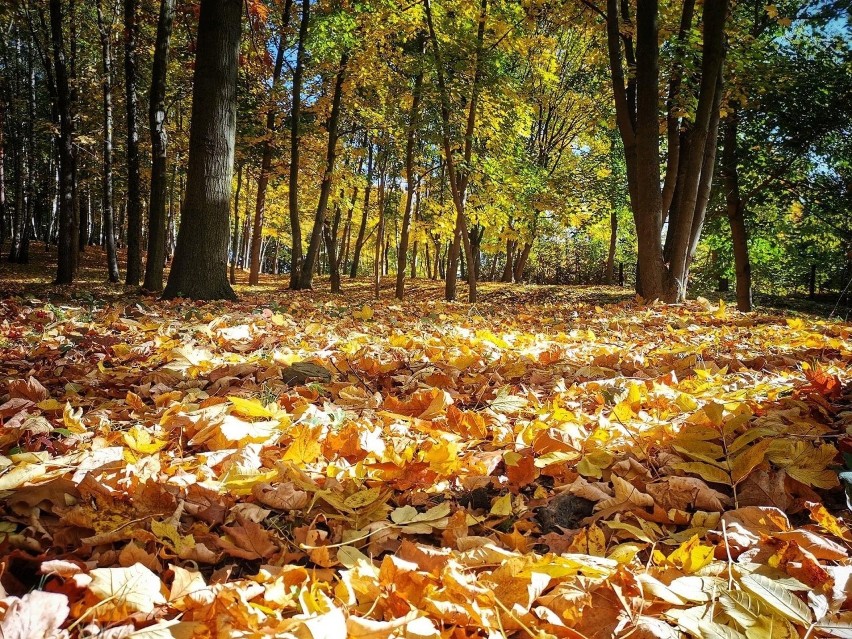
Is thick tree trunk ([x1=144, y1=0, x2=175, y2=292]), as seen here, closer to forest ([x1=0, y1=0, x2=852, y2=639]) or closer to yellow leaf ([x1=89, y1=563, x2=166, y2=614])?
forest ([x1=0, y1=0, x2=852, y2=639])

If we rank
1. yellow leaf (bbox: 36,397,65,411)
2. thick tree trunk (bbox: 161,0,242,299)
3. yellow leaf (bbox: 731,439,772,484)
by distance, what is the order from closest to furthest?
yellow leaf (bbox: 731,439,772,484) → yellow leaf (bbox: 36,397,65,411) → thick tree trunk (bbox: 161,0,242,299)

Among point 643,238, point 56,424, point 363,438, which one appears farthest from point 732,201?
point 56,424

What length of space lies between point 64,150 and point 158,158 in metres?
4.62

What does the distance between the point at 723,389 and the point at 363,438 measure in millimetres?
1669

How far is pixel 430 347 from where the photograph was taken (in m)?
3.40

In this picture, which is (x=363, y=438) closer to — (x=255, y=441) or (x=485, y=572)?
(x=255, y=441)

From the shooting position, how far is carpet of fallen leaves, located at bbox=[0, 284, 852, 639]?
895 millimetres

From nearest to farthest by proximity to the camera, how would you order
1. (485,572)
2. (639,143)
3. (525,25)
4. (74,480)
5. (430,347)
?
(485,572)
(74,480)
(430,347)
(639,143)
(525,25)

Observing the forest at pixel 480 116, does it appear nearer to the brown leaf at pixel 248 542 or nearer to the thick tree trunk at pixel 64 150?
the thick tree trunk at pixel 64 150

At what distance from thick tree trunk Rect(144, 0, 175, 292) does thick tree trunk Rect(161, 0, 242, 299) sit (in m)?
3.11

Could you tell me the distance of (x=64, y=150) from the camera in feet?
37.7

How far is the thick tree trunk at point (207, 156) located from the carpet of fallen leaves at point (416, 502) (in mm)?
3671

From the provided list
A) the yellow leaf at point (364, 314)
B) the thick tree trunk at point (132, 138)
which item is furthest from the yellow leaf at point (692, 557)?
the thick tree trunk at point (132, 138)

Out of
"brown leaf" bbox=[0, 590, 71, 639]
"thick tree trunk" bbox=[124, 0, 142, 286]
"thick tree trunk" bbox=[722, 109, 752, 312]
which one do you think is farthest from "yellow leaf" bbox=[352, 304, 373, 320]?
"thick tree trunk" bbox=[124, 0, 142, 286]
